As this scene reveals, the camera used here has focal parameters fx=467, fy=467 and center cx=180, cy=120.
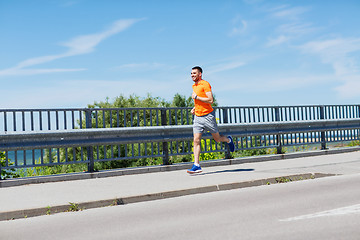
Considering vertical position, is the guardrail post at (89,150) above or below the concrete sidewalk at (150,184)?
above

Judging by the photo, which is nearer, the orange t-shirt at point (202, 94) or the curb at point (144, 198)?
the curb at point (144, 198)

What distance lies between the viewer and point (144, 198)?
23.8ft

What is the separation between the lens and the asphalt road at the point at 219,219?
16.2ft

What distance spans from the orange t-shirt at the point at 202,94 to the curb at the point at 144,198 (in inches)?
79.4

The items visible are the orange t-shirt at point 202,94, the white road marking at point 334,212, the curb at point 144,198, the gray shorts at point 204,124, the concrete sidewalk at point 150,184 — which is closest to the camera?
the white road marking at point 334,212

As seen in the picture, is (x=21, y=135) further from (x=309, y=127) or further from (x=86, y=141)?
(x=309, y=127)

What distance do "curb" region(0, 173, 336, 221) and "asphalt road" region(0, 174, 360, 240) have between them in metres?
0.15

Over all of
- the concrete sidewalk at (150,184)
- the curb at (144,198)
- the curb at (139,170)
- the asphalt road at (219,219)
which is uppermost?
the curb at (139,170)

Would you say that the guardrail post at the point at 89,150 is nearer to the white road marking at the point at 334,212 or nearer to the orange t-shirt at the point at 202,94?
the orange t-shirt at the point at 202,94

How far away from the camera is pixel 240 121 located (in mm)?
12320

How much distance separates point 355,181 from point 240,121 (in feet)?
13.8

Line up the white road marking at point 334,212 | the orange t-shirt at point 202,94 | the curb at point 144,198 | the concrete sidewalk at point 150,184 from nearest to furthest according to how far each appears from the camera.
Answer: the white road marking at point 334,212 < the curb at point 144,198 < the concrete sidewalk at point 150,184 < the orange t-shirt at point 202,94

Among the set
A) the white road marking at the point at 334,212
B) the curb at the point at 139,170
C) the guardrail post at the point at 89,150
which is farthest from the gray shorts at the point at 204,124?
the white road marking at the point at 334,212

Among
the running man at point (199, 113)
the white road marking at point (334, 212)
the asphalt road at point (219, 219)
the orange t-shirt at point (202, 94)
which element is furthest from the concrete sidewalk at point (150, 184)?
the white road marking at point (334, 212)
